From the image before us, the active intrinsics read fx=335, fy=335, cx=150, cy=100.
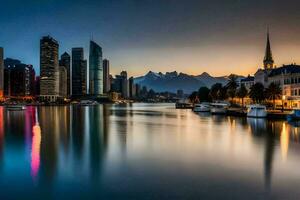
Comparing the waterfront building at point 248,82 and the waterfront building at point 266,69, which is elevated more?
the waterfront building at point 266,69

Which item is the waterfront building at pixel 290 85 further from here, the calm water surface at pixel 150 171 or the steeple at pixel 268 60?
the calm water surface at pixel 150 171

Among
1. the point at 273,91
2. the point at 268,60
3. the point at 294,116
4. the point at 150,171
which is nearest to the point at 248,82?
the point at 268,60

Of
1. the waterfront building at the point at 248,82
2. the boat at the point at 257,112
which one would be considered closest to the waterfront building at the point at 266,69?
the waterfront building at the point at 248,82

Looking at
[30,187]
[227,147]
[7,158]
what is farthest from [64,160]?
[227,147]

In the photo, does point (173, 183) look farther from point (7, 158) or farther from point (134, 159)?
point (7, 158)

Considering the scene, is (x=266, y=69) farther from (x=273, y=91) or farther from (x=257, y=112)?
(x=257, y=112)

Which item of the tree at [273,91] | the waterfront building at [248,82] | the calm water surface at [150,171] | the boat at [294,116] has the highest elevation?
the waterfront building at [248,82]

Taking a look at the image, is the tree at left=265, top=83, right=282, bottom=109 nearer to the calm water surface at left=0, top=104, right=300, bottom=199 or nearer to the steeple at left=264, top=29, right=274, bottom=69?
the steeple at left=264, top=29, right=274, bottom=69

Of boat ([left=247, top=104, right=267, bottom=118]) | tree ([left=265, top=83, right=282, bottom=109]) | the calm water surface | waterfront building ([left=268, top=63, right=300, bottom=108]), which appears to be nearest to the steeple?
waterfront building ([left=268, top=63, right=300, bottom=108])

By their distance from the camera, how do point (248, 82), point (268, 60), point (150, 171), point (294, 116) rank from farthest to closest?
point (248, 82), point (268, 60), point (294, 116), point (150, 171)

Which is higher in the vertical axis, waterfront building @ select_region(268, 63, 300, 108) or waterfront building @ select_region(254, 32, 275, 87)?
waterfront building @ select_region(254, 32, 275, 87)

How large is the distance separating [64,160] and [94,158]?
2.96m

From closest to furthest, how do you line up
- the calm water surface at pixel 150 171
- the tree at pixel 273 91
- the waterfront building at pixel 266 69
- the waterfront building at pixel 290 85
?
the calm water surface at pixel 150 171
the waterfront building at pixel 290 85
the tree at pixel 273 91
the waterfront building at pixel 266 69

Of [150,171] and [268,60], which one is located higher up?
[268,60]
